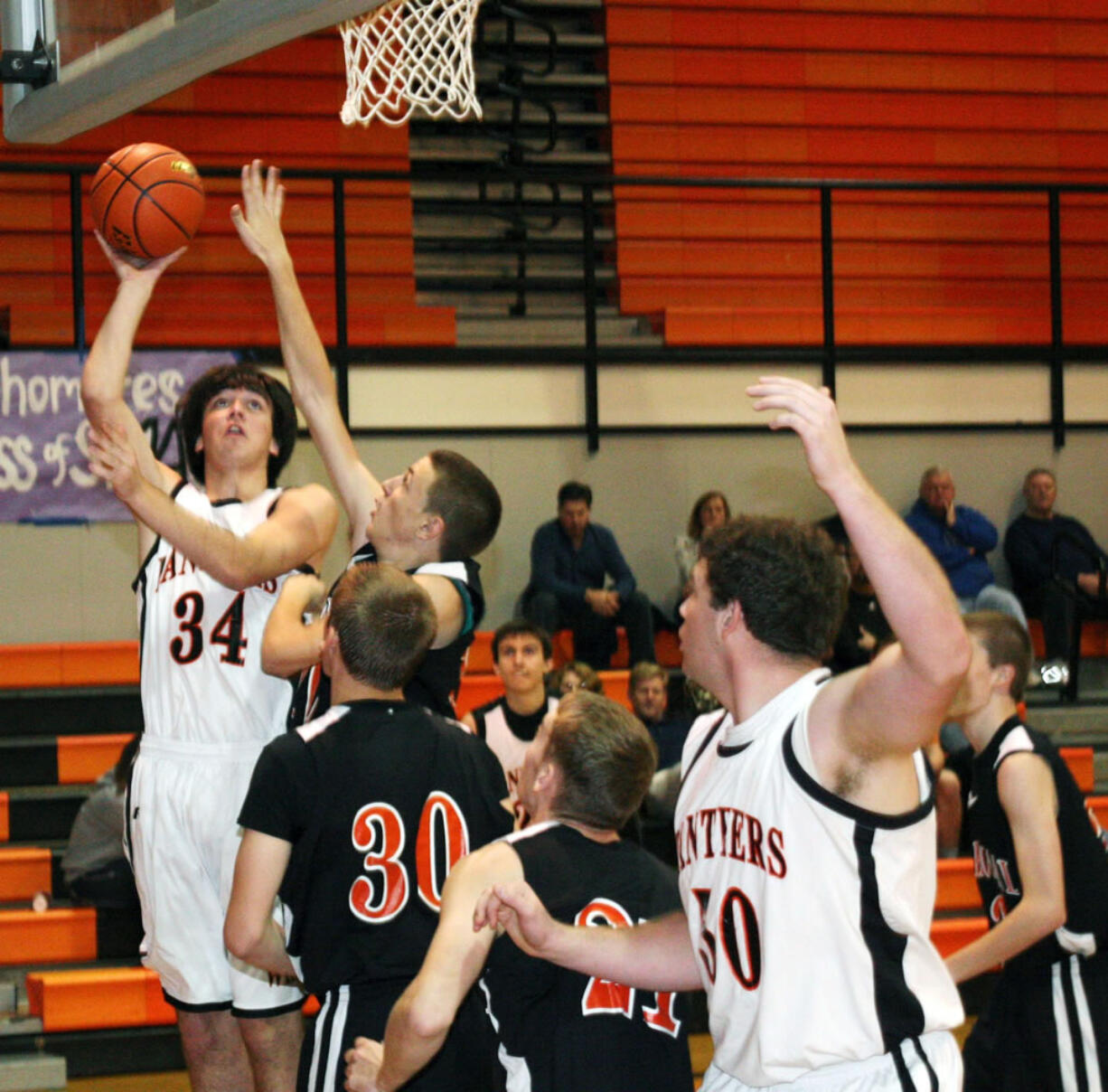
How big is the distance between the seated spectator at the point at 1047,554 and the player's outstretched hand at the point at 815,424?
7169 millimetres

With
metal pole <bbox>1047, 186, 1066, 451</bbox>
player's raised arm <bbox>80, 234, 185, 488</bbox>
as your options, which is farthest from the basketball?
metal pole <bbox>1047, 186, 1066, 451</bbox>

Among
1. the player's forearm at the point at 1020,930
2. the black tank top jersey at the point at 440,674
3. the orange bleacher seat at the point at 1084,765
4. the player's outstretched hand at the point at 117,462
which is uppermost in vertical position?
the player's outstretched hand at the point at 117,462

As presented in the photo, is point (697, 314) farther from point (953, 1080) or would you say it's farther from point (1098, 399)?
point (953, 1080)

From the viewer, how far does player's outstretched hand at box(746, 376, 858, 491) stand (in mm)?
2121

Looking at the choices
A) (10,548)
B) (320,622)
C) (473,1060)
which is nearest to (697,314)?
(10,548)

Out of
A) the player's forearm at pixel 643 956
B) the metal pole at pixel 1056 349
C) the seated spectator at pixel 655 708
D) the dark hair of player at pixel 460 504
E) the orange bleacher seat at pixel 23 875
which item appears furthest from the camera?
the metal pole at pixel 1056 349

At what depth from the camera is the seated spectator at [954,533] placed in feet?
29.5

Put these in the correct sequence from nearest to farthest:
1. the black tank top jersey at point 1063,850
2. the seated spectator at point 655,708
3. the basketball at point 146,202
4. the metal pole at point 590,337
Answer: the black tank top jersey at point 1063,850
the basketball at point 146,202
the seated spectator at point 655,708
the metal pole at point 590,337

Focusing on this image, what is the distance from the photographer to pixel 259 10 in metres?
3.83

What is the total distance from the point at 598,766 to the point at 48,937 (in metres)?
4.38

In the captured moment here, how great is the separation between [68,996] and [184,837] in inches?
106

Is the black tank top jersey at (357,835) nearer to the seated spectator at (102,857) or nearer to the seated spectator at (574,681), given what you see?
the seated spectator at (102,857)

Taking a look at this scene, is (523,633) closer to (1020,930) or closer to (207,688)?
(207,688)

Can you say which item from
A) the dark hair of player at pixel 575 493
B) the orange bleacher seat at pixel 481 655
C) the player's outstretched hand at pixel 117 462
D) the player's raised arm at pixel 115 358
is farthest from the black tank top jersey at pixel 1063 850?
the orange bleacher seat at pixel 481 655
